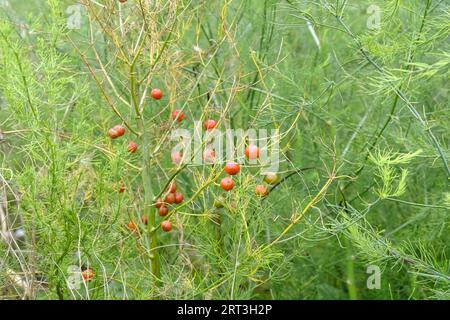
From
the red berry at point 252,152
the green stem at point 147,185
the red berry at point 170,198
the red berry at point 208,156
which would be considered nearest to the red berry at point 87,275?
the green stem at point 147,185

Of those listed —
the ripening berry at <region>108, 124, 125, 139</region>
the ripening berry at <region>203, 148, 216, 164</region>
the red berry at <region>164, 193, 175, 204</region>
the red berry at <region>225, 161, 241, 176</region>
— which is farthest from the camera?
the red berry at <region>164, 193, 175, 204</region>

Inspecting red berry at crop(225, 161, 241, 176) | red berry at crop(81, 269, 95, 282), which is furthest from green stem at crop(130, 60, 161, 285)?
red berry at crop(225, 161, 241, 176)

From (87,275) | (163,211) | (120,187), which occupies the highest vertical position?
(120,187)

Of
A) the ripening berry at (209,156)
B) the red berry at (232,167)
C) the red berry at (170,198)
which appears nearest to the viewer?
the red berry at (232,167)

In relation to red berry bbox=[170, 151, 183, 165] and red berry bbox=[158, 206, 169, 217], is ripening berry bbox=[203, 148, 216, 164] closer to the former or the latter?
red berry bbox=[170, 151, 183, 165]

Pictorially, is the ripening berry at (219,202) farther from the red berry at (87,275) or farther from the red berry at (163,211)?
the red berry at (87,275)

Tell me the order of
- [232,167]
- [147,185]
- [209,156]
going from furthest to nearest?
[147,185]
[209,156]
[232,167]

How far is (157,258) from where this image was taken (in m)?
2.57

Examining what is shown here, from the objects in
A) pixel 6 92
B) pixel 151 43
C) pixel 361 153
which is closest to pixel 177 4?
pixel 151 43

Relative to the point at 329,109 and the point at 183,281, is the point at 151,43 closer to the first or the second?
the point at 183,281

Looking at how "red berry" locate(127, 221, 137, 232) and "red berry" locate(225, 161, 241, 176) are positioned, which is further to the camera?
"red berry" locate(127, 221, 137, 232)

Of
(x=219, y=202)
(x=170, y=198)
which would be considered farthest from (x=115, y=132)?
(x=219, y=202)

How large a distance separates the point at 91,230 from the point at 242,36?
1130 mm

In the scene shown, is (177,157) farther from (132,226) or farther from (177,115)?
(132,226)
